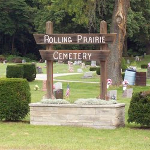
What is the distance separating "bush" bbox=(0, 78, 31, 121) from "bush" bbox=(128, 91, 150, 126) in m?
2.93

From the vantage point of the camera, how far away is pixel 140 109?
1216cm

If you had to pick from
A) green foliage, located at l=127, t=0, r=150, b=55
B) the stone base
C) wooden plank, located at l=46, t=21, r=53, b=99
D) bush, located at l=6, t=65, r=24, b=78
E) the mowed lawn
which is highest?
green foliage, located at l=127, t=0, r=150, b=55

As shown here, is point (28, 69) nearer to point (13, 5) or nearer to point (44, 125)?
point (44, 125)

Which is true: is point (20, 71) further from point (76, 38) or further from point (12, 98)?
point (76, 38)

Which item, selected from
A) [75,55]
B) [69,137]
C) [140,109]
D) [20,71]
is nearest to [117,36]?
[20,71]

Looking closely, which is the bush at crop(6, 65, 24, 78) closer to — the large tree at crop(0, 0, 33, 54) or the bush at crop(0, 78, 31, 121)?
the bush at crop(0, 78, 31, 121)

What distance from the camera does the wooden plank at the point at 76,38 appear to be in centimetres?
1298

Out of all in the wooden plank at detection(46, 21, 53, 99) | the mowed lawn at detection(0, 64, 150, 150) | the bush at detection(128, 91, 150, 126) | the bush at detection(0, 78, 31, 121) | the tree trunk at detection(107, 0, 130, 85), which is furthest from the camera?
the tree trunk at detection(107, 0, 130, 85)

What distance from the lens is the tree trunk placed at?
92.6 ft

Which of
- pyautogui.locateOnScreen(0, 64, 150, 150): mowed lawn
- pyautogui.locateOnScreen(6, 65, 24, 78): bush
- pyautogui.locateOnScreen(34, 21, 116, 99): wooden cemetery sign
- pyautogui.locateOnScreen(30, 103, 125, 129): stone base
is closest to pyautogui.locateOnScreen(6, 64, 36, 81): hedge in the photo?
pyautogui.locateOnScreen(6, 65, 24, 78): bush

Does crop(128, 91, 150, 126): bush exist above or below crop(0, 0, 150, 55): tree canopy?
below

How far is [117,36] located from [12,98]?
16230 millimetres

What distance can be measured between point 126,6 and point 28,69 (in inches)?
315

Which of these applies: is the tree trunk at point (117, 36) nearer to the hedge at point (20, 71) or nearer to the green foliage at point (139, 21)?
the hedge at point (20, 71)
